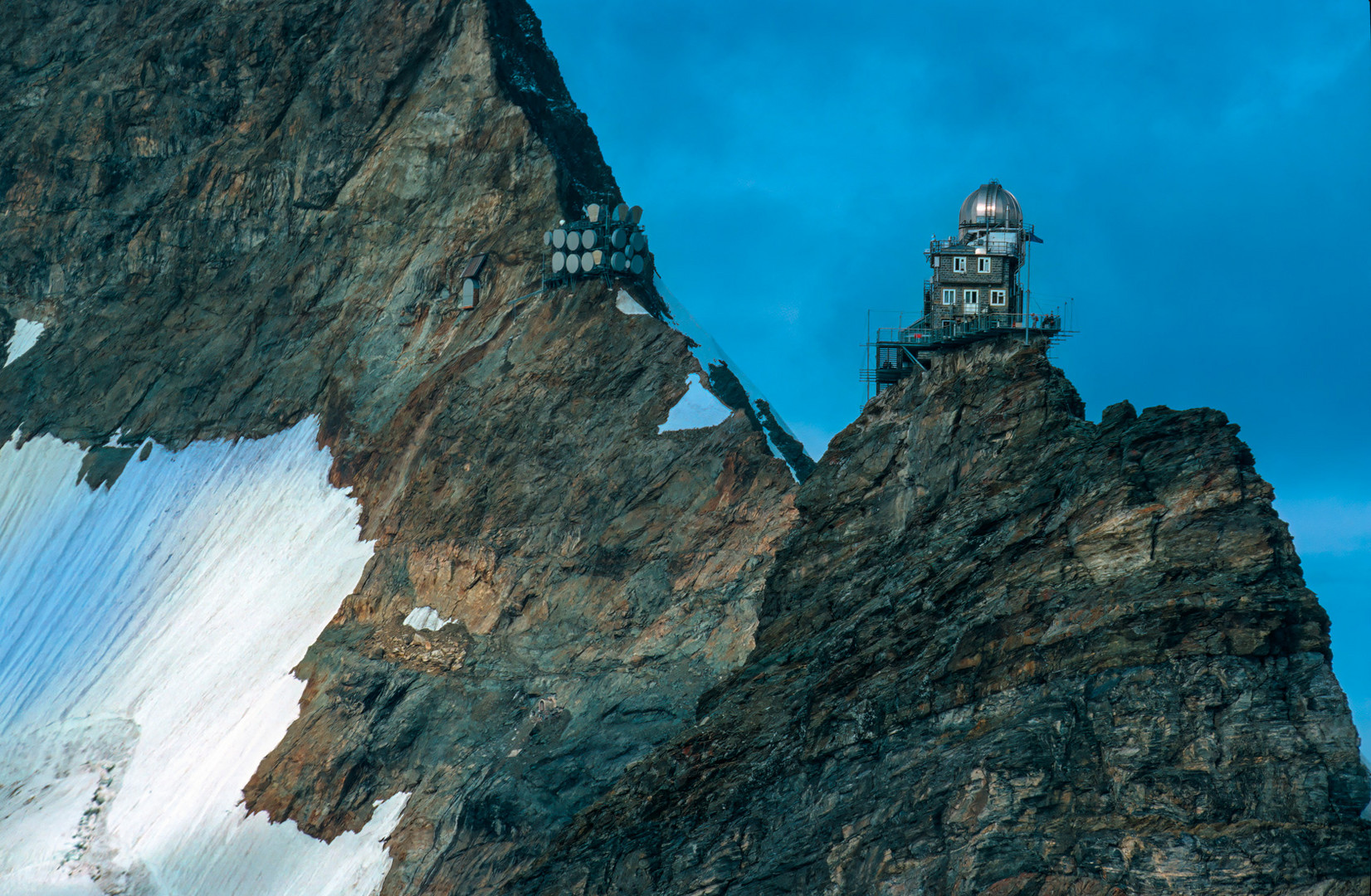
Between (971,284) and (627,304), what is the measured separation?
16754 mm

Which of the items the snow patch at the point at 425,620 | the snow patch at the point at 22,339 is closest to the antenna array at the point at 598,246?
the snow patch at the point at 425,620

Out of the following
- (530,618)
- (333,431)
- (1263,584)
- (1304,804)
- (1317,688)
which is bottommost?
(1304,804)

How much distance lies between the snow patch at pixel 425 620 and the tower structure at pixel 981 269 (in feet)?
78.4

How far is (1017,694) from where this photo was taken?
47094 mm

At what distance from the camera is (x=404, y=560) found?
73500mm

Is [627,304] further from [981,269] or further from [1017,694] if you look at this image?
[1017,694]

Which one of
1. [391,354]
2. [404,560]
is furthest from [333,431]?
[404,560]

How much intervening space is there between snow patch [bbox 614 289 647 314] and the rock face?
208mm

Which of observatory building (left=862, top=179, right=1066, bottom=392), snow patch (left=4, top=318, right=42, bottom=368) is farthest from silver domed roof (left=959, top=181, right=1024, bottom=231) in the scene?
snow patch (left=4, top=318, right=42, bottom=368)

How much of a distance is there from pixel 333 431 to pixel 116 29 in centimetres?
3400

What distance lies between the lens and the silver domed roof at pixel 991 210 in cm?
6962

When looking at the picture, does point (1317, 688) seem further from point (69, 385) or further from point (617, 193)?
point (69, 385)

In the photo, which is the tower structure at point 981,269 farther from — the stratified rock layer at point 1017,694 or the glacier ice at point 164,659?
the glacier ice at point 164,659

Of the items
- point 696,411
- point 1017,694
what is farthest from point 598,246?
point 1017,694
